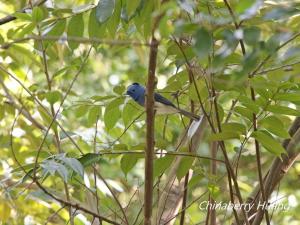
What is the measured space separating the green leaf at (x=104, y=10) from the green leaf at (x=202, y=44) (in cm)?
70

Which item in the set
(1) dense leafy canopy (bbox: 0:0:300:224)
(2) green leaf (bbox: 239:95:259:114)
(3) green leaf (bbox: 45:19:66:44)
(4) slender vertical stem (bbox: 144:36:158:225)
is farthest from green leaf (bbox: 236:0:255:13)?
(3) green leaf (bbox: 45:19:66:44)

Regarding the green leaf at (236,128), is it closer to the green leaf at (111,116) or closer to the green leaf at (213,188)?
the green leaf at (213,188)

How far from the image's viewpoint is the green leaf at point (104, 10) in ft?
5.67

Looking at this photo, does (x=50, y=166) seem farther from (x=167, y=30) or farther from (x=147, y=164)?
(x=167, y=30)

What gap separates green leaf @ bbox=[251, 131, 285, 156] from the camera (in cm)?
163

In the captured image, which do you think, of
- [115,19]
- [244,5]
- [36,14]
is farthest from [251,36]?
[36,14]

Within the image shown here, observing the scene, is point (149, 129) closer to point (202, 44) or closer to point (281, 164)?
point (202, 44)

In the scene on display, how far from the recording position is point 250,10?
1053mm

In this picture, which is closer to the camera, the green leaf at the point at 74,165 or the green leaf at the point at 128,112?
the green leaf at the point at 74,165

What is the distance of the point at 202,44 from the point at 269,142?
655 millimetres

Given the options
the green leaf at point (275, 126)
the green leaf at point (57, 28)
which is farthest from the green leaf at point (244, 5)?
the green leaf at point (57, 28)

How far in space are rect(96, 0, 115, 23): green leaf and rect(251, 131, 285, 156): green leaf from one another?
0.57 meters

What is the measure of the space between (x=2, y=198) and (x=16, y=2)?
1.34 m

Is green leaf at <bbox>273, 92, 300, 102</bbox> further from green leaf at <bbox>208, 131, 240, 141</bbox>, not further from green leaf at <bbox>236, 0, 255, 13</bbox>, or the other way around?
green leaf at <bbox>236, 0, 255, 13</bbox>
